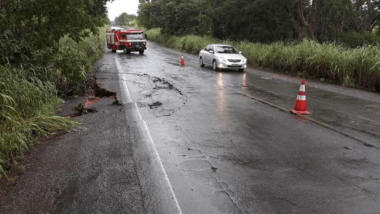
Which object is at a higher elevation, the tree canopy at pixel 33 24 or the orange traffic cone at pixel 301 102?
the tree canopy at pixel 33 24

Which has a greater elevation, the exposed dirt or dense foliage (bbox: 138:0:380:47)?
dense foliage (bbox: 138:0:380:47)

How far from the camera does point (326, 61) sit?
52.0 ft

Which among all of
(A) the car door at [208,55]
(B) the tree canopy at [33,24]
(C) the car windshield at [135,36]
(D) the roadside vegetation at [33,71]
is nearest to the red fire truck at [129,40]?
(C) the car windshield at [135,36]

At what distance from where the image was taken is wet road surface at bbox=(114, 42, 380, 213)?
13.8 feet

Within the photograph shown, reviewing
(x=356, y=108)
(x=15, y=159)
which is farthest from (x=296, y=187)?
(x=356, y=108)

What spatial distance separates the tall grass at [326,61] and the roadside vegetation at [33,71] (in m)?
10.4

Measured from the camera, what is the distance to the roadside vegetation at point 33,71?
6566mm

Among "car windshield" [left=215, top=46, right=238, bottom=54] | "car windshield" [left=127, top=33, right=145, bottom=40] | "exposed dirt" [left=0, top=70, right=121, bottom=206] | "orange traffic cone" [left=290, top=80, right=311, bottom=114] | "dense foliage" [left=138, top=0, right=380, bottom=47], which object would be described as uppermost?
"dense foliage" [left=138, top=0, right=380, bottom=47]

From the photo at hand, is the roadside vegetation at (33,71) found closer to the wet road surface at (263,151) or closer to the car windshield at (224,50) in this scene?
the wet road surface at (263,151)

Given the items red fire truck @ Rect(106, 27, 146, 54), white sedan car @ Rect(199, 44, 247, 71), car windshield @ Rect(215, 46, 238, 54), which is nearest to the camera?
white sedan car @ Rect(199, 44, 247, 71)

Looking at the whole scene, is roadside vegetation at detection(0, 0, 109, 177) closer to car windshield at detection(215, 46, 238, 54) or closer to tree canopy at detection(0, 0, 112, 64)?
tree canopy at detection(0, 0, 112, 64)

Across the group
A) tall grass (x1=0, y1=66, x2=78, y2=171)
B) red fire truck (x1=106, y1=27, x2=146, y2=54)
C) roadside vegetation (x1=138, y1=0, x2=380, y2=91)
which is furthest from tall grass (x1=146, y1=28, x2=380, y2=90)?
Result: red fire truck (x1=106, y1=27, x2=146, y2=54)

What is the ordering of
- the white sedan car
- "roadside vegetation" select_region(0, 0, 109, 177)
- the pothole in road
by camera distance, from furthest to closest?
the white sedan car → the pothole in road → "roadside vegetation" select_region(0, 0, 109, 177)

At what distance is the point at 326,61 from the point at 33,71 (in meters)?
12.5
